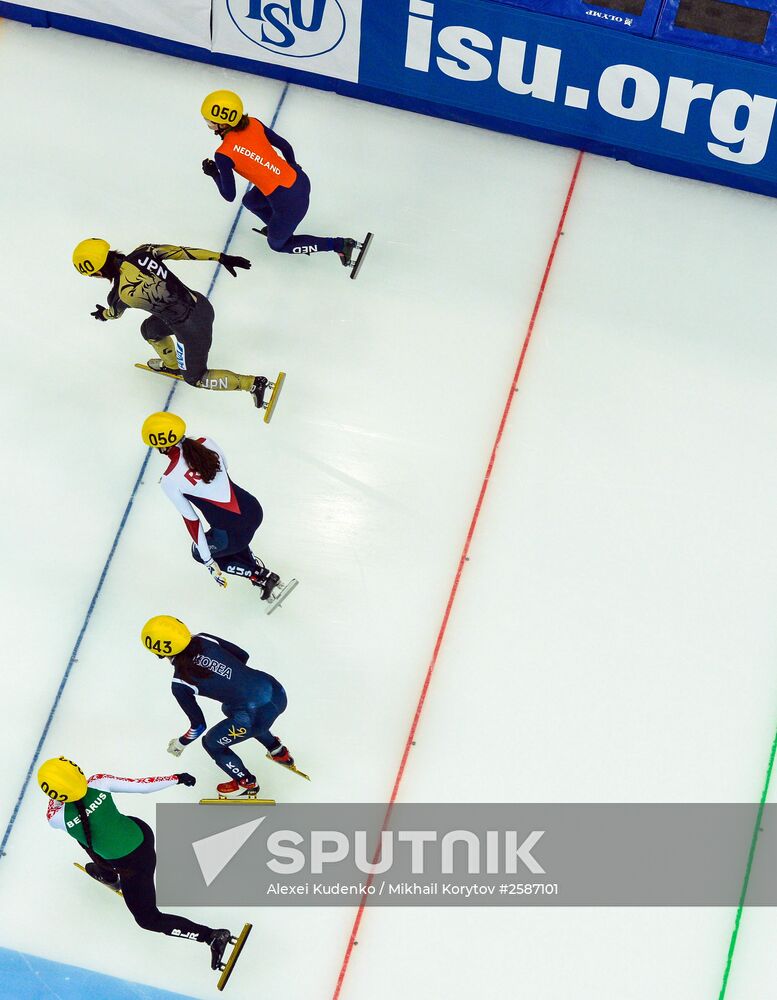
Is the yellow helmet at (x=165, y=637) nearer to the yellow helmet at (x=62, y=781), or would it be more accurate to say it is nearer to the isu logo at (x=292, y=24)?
the yellow helmet at (x=62, y=781)

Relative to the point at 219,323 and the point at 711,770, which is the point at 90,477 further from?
the point at 711,770

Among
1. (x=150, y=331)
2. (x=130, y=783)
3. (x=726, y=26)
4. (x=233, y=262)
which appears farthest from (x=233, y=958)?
Answer: (x=726, y=26)

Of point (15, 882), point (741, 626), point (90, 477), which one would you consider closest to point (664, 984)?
point (741, 626)

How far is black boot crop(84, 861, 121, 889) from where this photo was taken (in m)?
6.93

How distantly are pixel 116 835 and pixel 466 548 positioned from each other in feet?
8.39

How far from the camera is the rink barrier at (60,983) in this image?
7.09 m

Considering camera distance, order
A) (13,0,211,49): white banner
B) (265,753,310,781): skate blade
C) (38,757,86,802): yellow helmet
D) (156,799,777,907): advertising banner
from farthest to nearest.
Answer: (13,0,211,49): white banner, (265,753,310,781): skate blade, (156,799,777,907): advertising banner, (38,757,86,802): yellow helmet

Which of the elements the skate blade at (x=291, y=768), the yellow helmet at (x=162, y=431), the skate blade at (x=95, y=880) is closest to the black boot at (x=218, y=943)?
the skate blade at (x=95, y=880)

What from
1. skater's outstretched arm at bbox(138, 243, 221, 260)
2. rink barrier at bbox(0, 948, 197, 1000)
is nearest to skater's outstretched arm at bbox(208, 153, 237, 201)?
skater's outstretched arm at bbox(138, 243, 221, 260)

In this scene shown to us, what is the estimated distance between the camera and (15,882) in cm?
734

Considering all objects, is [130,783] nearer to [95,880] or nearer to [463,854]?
[95,880]

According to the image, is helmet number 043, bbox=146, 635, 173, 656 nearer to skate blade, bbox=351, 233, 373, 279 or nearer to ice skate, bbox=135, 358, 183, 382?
ice skate, bbox=135, 358, 183, 382

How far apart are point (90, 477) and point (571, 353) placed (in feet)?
9.71

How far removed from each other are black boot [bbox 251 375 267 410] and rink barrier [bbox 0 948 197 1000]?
3.25 meters
